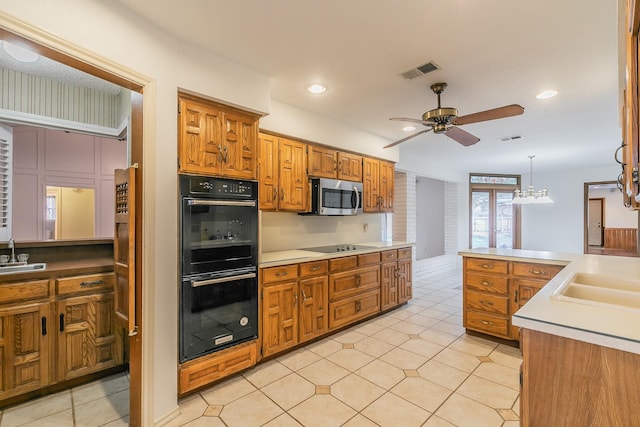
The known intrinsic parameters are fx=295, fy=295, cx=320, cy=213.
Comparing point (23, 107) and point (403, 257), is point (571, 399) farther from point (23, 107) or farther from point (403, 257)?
point (23, 107)

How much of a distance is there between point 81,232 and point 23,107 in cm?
363

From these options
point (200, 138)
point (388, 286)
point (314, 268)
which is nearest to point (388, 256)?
point (388, 286)

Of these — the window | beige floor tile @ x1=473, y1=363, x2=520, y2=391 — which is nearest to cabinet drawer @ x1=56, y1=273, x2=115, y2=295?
beige floor tile @ x1=473, y1=363, x2=520, y2=391

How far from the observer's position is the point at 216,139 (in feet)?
7.57

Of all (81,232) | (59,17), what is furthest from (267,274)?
(81,232)

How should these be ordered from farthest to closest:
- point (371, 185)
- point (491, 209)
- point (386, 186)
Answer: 1. point (491, 209)
2. point (386, 186)
3. point (371, 185)

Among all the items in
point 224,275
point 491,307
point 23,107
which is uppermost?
point 23,107

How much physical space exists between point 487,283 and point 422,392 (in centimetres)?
151

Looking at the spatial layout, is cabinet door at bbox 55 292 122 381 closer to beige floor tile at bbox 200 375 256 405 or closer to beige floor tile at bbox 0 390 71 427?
beige floor tile at bbox 0 390 71 427

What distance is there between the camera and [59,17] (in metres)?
1.48

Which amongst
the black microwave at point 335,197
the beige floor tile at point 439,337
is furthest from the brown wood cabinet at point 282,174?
the beige floor tile at point 439,337

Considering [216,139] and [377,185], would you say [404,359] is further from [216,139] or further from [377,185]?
[216,139]

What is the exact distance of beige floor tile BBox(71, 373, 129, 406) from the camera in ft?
7.23

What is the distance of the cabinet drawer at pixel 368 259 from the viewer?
3.58 metres
